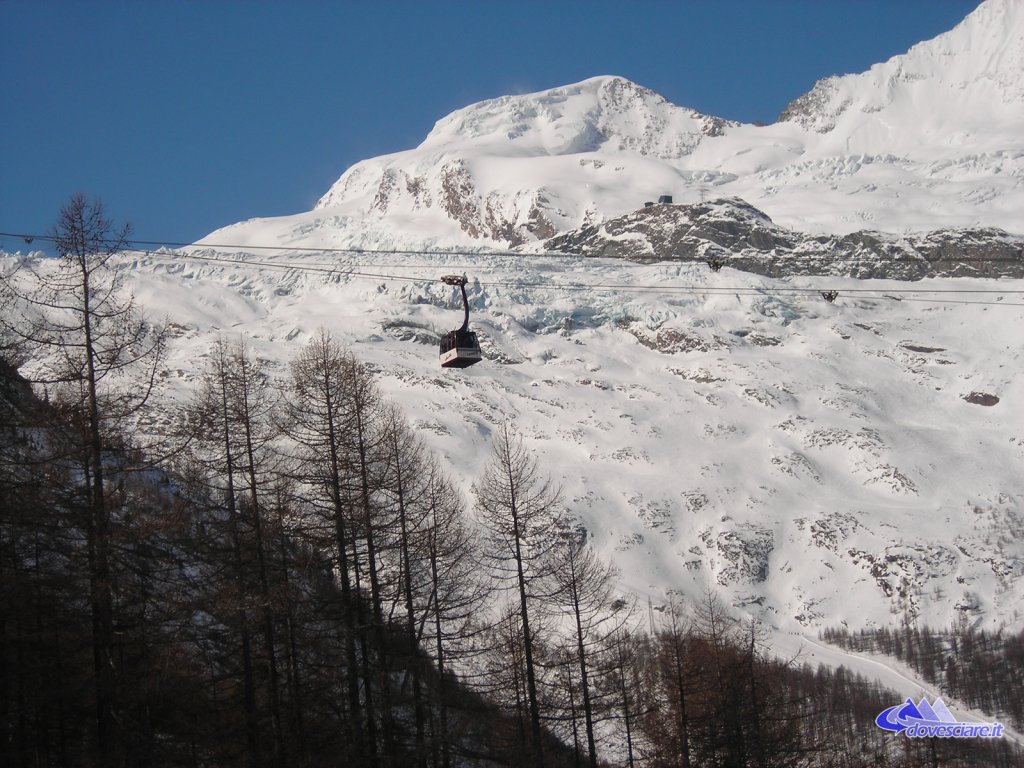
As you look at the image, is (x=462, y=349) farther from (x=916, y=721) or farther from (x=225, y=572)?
(x=916, y=721)

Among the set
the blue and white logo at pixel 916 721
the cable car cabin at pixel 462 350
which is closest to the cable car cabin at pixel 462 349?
the cable car cabin at pixel 462 350

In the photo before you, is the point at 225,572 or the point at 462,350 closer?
the point at 225,572

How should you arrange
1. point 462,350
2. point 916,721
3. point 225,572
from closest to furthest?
point 225,572 < point 462,350 < point 916,721

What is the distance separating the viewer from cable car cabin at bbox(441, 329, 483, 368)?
98.8 feet

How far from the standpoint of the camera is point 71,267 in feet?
→ 67.5

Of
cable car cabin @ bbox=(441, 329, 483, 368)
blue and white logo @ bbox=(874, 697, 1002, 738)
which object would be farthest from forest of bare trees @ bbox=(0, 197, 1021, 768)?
blue and white logo @ bbox=(874, 697, 1002, 738)

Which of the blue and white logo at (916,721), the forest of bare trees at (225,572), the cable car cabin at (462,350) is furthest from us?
the blue and white logo at (916,721)

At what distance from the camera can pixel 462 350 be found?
98.8ft

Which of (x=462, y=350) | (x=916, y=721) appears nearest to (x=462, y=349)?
(x=462, y=350)

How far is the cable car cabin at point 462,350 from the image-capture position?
30.1 m

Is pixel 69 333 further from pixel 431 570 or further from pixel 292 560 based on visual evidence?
pixel 431 570

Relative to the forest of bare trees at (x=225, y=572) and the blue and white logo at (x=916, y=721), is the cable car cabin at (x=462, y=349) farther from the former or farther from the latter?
the blue and white logo at (x=916, y=721)

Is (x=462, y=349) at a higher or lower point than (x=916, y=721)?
higher

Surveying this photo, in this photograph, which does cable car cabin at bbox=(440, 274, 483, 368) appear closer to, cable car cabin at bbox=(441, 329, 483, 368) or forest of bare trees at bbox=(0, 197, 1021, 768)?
cable car cabin at bbox=(441, 329, 483, 368)
